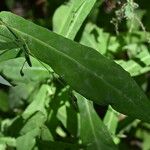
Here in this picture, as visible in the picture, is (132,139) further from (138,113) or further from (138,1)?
(138,113)

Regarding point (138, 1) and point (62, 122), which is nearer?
point (62, 122)

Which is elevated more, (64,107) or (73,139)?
(64,107)

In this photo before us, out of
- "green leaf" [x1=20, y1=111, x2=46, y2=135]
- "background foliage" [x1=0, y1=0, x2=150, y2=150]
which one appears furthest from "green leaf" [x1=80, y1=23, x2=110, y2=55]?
"green leaf" [x1=20, y1=111, x2=46, y2=135]

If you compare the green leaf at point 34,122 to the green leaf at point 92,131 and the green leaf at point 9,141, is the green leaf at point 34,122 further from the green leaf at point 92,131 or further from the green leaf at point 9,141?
the green leaf at point 92,131

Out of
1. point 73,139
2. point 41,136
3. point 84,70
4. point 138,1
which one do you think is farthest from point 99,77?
point 138,1

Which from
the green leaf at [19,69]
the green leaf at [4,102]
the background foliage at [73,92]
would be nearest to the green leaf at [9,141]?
the background foliage at [73,92]

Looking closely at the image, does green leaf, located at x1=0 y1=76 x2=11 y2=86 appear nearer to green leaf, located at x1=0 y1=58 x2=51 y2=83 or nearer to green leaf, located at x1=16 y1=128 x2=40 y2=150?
green leaf, located at x1=0 y1=58 x2=51 y2=83

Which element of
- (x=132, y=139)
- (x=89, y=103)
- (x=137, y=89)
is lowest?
(x=132, y=139)
